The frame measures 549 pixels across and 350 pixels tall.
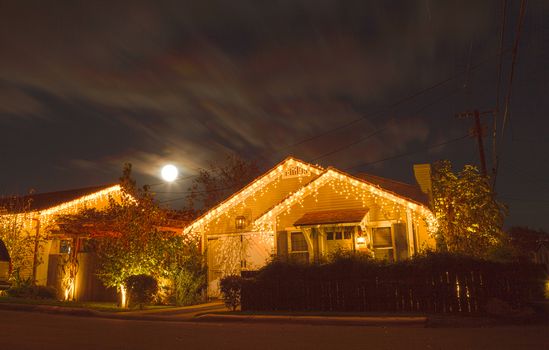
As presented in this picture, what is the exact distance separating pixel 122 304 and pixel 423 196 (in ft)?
52.1

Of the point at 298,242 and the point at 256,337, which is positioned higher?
the point at 298,242

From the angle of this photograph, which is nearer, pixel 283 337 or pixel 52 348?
pixel 52 348

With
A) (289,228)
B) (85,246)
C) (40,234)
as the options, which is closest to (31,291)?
(85,246)

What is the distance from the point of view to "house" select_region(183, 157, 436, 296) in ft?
61.2

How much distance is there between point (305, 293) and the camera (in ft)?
47.3

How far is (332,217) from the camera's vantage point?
18.8 metres

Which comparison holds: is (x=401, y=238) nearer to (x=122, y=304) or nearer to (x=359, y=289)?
(x=359, y=289)

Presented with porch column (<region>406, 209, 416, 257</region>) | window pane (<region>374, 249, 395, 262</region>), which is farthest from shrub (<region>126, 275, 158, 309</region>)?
porch column (<region>406, 209, 416, 257</region>)

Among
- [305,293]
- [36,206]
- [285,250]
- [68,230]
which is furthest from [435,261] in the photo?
[36,206]

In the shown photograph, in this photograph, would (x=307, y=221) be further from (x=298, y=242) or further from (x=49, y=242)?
(x=49, y=242)

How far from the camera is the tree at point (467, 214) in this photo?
1973 centimetres

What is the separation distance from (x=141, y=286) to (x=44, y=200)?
1538 cm

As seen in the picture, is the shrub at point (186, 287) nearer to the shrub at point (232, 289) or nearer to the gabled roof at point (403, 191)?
the shrub at point (232, 289)

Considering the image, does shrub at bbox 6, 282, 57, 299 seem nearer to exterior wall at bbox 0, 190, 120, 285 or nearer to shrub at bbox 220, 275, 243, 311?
exterior wall at bbox 0, 190, 120, 285
